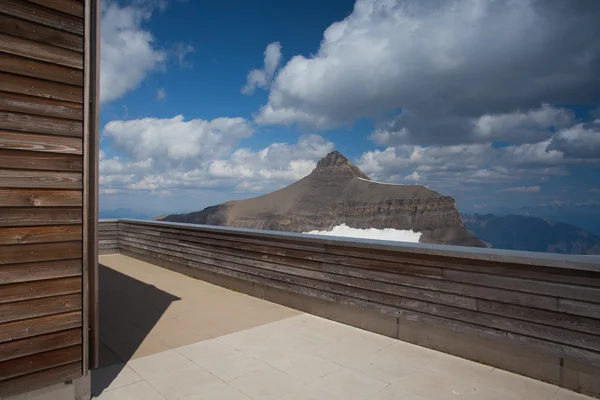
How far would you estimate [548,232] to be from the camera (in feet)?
610

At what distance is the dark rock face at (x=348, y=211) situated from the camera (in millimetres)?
86812

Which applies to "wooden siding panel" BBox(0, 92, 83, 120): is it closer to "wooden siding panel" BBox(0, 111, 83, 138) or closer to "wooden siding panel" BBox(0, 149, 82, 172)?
"wooden siding panel" BBox(0, 111, 83, 138)

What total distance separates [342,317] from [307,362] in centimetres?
110

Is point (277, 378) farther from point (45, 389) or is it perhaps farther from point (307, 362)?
point (45, 389)

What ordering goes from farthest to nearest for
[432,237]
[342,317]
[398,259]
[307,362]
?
[432,237]
[342,317]
[398,259]
[307,362]

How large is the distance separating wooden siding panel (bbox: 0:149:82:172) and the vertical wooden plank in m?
0.07

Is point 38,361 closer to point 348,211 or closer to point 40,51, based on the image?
point 40,51

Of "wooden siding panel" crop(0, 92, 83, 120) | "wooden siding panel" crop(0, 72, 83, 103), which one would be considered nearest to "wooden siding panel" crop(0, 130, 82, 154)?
"wooden siding panel" crop(0, 92, 83, 120)

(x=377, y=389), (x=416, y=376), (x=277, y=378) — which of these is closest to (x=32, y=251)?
(x=277, y=378)

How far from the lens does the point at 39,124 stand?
2268 mm

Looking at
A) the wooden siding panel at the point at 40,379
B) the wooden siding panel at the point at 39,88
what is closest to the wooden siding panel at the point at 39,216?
the wooden siding panel at the point at 39,88

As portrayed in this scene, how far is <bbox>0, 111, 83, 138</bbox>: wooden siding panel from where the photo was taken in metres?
2.17

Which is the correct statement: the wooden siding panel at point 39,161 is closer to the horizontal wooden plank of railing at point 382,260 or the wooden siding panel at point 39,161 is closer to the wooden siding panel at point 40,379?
the wooden siding panel at point 40,379

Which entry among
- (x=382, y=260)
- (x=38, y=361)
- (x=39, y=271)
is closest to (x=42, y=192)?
(x=39, y=271)
